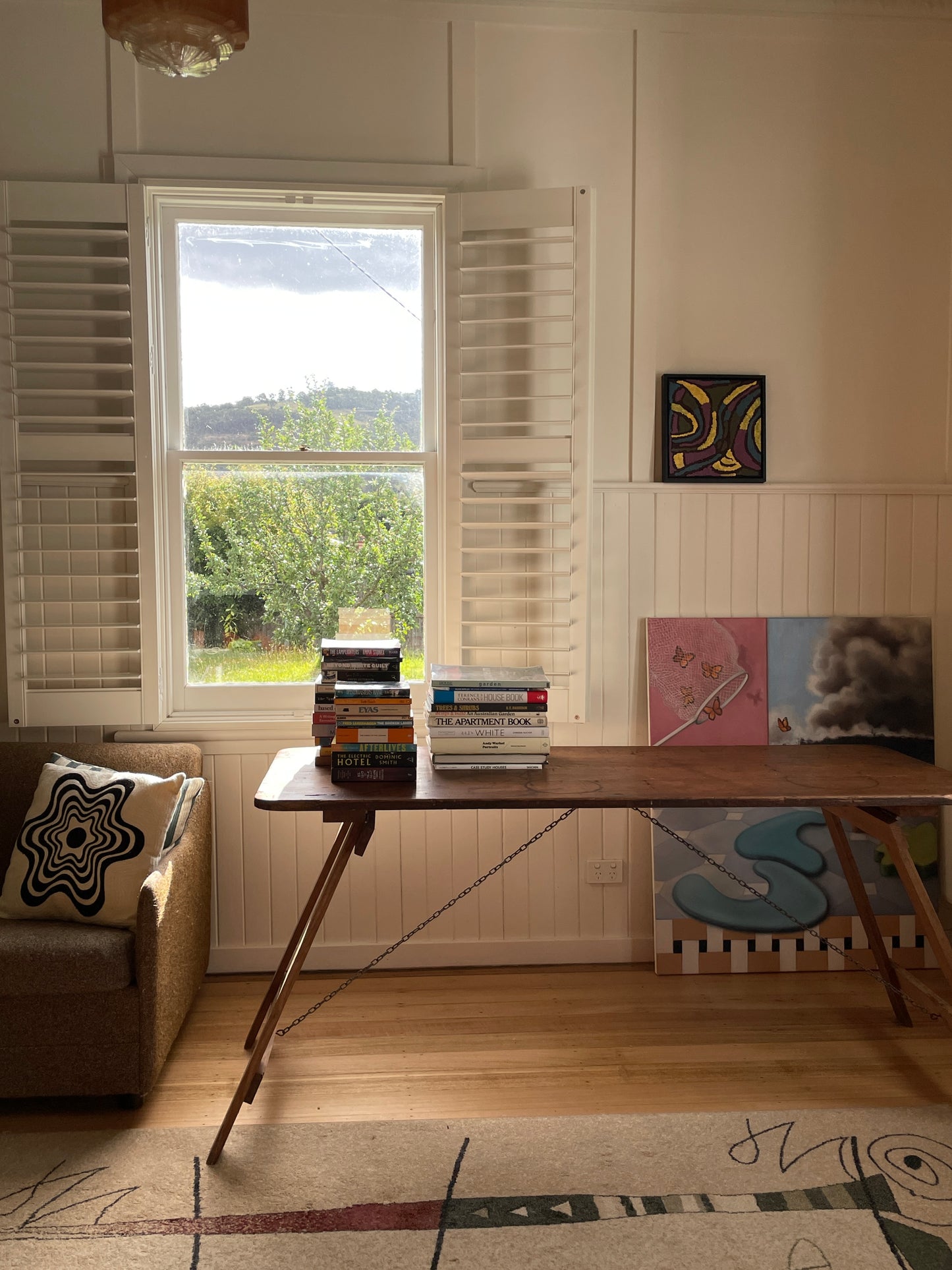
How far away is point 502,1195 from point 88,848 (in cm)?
130

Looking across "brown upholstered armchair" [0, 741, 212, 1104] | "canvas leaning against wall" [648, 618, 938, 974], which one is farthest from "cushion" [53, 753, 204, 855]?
"canvas leaning against wall" [648, 618, 938, 974]

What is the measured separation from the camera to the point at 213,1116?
2240 millimetres

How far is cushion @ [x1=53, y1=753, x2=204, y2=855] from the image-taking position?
8.23 feet

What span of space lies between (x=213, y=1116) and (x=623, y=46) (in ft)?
10.4

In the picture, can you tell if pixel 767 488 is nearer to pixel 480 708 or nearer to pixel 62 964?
pixel 480 708

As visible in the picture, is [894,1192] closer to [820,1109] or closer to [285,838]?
[820,1109]

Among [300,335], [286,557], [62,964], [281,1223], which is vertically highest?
[300,335]

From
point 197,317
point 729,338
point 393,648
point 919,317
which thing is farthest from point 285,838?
point 919,317

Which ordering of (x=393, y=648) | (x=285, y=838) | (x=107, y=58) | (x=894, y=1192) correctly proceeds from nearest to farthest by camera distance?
(x=894, y=1192) < (x=393, y=648) < (x=107, y=58) < (x=285, y=838)

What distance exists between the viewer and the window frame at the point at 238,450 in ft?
9.30

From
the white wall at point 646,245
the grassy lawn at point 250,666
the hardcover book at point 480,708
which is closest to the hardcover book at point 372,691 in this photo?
the hardcover book at point 480,708

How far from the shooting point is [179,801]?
8.39 feet

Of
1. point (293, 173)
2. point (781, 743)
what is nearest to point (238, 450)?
point (293, 173)

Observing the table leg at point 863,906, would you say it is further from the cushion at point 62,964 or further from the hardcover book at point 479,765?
the cushion at point 62,964
